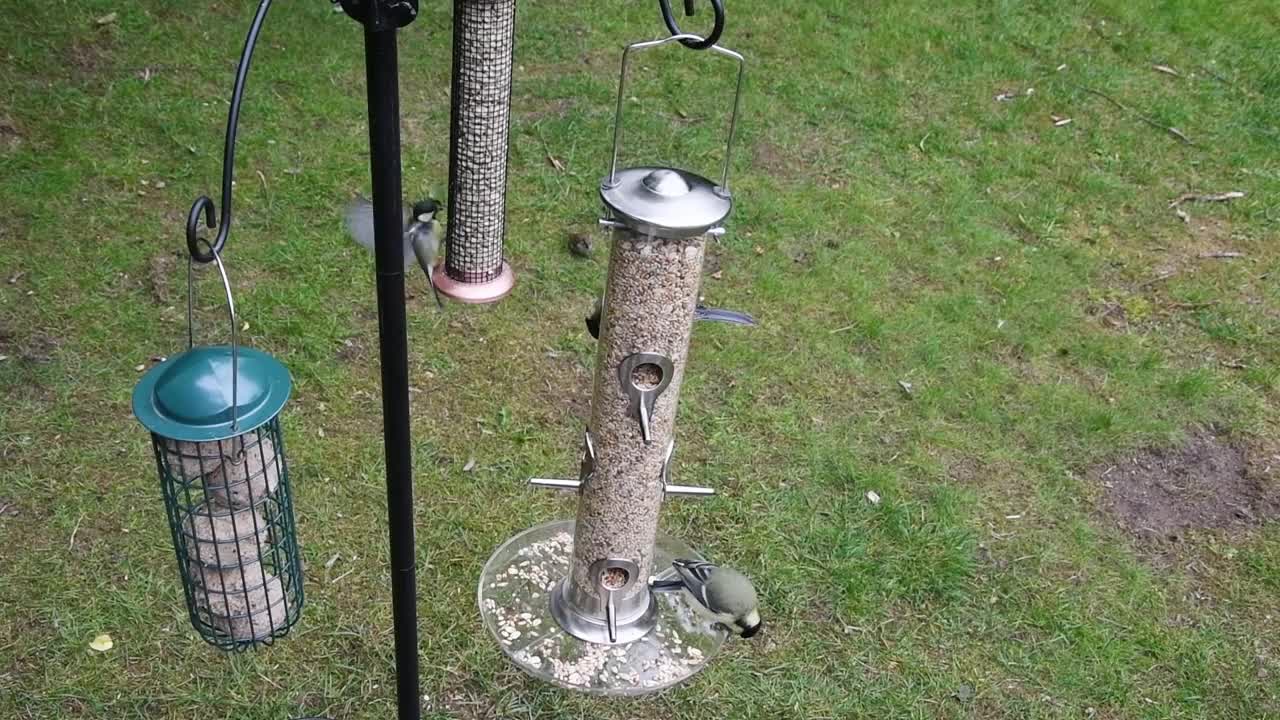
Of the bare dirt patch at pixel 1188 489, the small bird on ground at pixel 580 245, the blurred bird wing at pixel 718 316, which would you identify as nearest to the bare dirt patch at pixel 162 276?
the small bird on ground at pixel 580 245

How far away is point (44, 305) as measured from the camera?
414cm

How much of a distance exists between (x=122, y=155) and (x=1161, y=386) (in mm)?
4695

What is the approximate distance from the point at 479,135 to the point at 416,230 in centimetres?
64

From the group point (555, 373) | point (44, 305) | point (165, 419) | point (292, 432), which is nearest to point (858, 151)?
point (555, 373)

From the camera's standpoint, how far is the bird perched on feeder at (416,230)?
238 cm

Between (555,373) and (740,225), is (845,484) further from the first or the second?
(740,225)

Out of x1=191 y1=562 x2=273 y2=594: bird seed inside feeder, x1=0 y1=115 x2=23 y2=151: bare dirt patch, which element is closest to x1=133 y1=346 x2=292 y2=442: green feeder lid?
x1=191 y1=562 x2=273 y2=594: bird seed inside feeder

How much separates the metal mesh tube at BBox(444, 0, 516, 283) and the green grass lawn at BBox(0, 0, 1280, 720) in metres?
0.96

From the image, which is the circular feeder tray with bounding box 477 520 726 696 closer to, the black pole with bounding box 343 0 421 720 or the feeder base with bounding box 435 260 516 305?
the feeder base with bounding box 435 260 516 305

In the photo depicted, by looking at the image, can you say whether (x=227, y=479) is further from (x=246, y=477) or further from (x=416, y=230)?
(x=416, y=230)

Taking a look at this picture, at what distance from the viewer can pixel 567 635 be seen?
3.14 metres

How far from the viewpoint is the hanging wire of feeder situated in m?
1.73

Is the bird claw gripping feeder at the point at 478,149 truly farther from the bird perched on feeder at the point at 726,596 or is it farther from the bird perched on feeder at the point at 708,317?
the bird perched on feeder at the point at 726,596

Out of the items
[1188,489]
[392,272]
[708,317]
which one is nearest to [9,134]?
[708,317]
